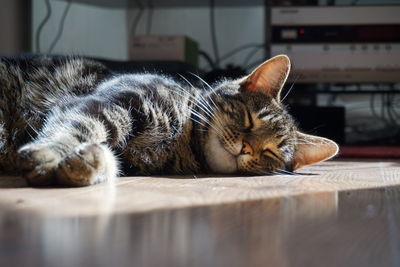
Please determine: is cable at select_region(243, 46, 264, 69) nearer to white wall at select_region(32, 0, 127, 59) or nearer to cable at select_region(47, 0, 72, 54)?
white wall at select_region(32, 0, 127, 59)

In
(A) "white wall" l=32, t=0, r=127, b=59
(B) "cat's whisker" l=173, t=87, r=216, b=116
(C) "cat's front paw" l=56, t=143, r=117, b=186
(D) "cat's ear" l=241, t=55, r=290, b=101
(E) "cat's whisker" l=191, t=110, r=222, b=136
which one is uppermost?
(A) "white wall" l=32, t=0, r=127, b=59

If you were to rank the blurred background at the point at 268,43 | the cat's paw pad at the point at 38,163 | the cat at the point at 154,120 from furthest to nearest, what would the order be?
the blurred background at the point at 268,43 → the cat at the point at 154,120 → the cat's paw pad at the point at 38,163

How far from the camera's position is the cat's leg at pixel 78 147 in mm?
924

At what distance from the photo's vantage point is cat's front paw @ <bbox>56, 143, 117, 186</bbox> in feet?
3.06

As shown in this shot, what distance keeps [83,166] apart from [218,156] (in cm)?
48

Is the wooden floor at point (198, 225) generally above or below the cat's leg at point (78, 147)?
below

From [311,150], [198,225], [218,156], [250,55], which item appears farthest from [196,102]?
[250,55]

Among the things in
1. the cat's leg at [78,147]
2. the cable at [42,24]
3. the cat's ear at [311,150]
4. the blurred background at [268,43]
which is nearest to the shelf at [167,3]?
the blurred background at [268,43]

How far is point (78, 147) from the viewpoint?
976 millimetres

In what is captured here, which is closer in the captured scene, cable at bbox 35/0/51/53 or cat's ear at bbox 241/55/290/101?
cat's ear at bbox 241/55/290/101

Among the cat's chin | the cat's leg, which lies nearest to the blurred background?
the cat's chin

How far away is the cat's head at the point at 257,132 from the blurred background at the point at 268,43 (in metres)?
0.69

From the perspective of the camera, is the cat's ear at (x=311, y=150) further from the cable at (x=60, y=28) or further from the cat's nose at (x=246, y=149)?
the cable at (x=60, y=28)

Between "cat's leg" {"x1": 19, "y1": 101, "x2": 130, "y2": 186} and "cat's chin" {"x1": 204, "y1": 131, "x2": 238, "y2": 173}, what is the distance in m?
0.25
